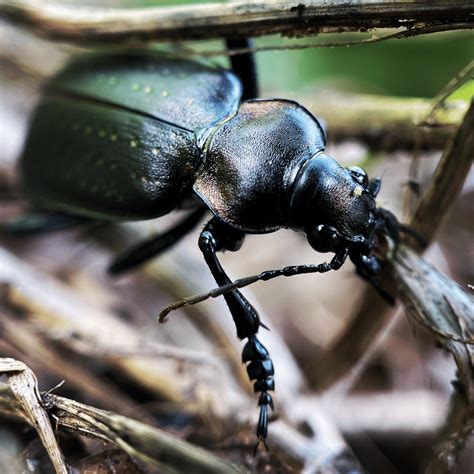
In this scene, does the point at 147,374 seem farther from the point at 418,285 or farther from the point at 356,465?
the point at 418,285

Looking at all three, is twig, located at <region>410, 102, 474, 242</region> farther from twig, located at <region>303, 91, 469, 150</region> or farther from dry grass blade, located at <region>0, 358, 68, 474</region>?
dry grass blade, located at <region>0, 358, 68, 474</region>

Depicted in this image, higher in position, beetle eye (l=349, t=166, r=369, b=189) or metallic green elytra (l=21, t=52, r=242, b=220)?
beetle eye (l=349, t=166, r=369, b=189)

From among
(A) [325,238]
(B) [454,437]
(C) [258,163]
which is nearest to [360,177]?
A: (A) [325,238]

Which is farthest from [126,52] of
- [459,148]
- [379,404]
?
[379,404]

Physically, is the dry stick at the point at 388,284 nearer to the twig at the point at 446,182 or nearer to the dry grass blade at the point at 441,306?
the twig at the point at 446,182

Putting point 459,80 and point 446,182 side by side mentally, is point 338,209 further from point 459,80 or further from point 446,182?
point 459,80

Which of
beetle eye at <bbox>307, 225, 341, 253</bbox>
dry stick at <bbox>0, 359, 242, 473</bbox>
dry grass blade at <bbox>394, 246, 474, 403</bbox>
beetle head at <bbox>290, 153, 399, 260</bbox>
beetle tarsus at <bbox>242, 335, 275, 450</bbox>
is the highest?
beetle head at <bbox>290, 153, 399, 260</bbox>

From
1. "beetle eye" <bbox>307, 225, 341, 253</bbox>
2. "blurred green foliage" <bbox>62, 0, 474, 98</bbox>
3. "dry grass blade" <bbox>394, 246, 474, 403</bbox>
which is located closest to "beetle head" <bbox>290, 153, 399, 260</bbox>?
"beetle eye" <bbox>307, 225, 341, 253</bbox>
